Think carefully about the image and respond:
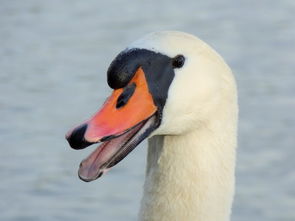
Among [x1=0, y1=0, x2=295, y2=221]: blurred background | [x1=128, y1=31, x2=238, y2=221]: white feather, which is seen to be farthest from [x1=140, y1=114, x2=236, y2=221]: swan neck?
[x1=0, y1=0, x2=295, y2=221]: blurred background

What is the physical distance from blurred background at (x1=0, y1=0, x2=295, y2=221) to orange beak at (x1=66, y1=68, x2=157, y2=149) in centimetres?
→ 423

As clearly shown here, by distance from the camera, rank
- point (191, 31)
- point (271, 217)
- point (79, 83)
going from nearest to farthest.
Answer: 1. point (271, 217)
2. point (79, 83)
3. point (191, 31)

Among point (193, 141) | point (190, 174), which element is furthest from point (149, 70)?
point (190, 174)

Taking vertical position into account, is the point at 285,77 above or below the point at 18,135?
above

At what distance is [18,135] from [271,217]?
95.3 inches

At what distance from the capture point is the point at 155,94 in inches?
220

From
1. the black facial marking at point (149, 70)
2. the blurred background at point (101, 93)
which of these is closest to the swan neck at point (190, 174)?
the black facial marking at point (149, 70)

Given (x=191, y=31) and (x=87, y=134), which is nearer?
(x=87, y=134)

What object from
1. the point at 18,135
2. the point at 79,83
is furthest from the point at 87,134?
the point at 79,83

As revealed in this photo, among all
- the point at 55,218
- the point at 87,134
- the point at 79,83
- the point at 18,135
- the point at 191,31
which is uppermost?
the point at 191,31

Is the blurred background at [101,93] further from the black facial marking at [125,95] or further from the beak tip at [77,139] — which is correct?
the beak tip at [77,139]

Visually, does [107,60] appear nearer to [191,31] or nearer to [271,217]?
[191,31]

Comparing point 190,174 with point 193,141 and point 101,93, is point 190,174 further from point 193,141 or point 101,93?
point 101,93

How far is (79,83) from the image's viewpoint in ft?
38.7
